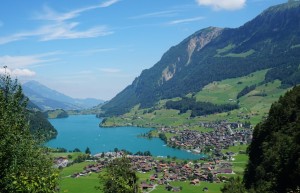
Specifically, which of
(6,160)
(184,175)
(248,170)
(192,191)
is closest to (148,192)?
(192,191)

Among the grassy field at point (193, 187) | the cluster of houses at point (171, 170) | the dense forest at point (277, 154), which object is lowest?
the grassy field at point (193, 187)

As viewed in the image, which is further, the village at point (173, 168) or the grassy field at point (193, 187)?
the village at point (173, 168)

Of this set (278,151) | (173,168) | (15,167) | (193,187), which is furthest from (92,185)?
(15,167)

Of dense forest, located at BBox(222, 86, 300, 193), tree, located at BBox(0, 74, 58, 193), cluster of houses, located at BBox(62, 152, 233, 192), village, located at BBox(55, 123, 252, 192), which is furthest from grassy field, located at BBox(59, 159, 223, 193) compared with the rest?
tree, located at BBox(0, 74, 58, 193)

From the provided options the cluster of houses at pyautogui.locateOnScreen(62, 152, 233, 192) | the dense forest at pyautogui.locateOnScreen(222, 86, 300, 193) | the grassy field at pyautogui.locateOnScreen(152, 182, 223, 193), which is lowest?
the grassy field at pyautogui.locateOnScreen(152, 182, 223, 193)

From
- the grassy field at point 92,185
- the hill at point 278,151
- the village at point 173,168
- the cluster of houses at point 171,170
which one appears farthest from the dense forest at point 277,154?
the cluster of houses at point 171,170

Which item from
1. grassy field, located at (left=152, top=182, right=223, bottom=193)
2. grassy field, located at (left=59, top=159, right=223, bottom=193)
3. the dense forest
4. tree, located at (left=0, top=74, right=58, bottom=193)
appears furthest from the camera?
grassy field, located at (left=152, top=182, right=223, bottom=193)

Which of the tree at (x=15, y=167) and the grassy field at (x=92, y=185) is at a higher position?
the tree at (x=15, y=167)

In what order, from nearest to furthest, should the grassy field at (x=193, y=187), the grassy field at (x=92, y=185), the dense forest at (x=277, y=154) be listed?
1. the dense forest at (x=277, y=154)
2. the grassy field at (x=92, y=185)
3. the grassy field at (x=193, y=187)

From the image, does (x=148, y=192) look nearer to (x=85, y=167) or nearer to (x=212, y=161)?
(x=85, y=167)

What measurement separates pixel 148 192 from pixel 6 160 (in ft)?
279

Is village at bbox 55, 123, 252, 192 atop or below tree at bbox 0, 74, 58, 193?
below

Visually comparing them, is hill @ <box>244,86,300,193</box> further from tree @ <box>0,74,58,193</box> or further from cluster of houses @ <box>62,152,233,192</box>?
Answer: cluster of houses @ <box>62,152,233,192</box>

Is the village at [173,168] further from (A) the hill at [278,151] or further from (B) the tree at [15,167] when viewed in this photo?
(B) the tree at [15,167]
